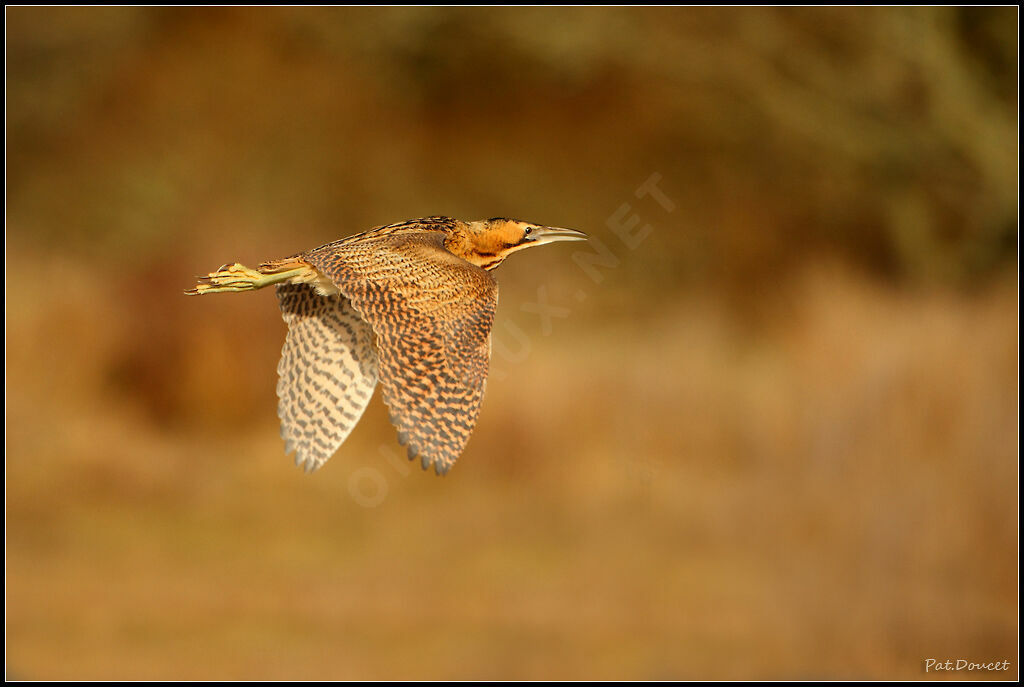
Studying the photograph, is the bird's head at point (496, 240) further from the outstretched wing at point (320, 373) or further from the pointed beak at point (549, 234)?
the outstretched wing at point (320, 373)

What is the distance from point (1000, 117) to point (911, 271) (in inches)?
61.2

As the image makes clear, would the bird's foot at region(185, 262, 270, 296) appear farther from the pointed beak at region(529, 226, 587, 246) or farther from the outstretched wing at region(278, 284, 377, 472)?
the pointed beak at region(529, 226, 587, 246)

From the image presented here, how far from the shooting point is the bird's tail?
164cm

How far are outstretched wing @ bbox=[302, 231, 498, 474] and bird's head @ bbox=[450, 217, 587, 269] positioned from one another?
0.14 meters

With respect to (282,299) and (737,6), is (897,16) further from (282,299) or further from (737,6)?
(282,299)

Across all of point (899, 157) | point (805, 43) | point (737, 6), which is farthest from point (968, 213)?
point (737, 6)

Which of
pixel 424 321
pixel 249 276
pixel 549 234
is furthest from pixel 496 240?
pixel 249 276

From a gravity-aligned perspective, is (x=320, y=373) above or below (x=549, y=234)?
below

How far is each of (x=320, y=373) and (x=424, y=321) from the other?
0.34 metres

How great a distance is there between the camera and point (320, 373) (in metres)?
2.02

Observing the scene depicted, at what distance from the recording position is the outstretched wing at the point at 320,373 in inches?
77.2

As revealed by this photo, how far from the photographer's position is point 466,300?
69.4 inches

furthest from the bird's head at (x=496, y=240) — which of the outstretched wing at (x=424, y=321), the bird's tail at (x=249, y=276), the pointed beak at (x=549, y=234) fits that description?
the bird's tail at (x=249, y=276)

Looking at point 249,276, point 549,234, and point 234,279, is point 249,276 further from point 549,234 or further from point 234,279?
point 549,234
